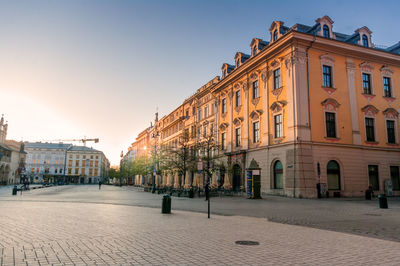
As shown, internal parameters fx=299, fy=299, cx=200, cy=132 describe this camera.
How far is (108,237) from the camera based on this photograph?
7.79 metres

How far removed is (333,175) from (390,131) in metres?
9.63

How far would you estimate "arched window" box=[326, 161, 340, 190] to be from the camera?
2694cm

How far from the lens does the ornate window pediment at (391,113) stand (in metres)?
31.0

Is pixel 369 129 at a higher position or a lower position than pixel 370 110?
lower

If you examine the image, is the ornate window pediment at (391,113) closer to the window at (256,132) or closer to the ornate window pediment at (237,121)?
the window at (256,132)

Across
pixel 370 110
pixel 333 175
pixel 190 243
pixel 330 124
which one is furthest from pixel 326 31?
pixel 190 243

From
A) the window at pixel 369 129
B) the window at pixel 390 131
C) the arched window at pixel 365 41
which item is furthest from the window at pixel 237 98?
the window at pixel 390 131

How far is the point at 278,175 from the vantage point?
28.4 m

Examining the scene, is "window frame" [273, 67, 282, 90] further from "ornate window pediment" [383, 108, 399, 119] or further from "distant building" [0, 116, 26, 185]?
"distant building" [0, 116, 26, 185]

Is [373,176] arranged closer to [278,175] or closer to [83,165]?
[278,175]

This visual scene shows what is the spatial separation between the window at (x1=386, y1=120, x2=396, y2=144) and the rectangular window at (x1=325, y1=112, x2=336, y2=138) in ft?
24.1

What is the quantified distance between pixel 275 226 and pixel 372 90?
87.8ft

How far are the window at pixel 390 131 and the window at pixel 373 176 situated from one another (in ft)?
13.4

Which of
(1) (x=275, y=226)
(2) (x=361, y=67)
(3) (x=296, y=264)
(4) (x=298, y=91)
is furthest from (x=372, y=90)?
(3) (x=296, y=264)
